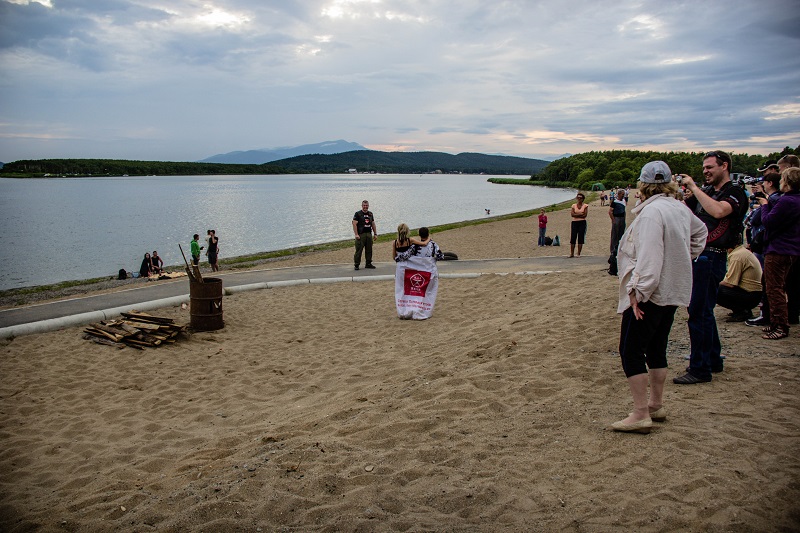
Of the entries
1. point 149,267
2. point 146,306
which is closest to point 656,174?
point 146,306

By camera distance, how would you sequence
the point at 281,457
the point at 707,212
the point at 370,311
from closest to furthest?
the point at 281,457, the point at 707,212, the point at 370,311

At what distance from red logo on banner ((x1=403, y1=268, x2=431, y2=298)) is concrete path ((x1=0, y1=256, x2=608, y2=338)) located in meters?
3.84

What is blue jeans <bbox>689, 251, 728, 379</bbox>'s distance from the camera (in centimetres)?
483

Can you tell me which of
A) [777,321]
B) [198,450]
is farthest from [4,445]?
[777,321]

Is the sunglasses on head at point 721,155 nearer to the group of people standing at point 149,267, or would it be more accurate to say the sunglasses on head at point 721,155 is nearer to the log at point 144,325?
the log at point 144,325

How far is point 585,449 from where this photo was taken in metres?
3.95

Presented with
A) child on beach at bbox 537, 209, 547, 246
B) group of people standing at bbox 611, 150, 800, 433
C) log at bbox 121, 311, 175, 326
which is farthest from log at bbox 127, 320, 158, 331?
child on beach at bbox 537, 209, 547, 246

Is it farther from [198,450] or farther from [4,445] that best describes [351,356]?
[4,445]

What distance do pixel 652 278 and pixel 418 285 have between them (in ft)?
20.1

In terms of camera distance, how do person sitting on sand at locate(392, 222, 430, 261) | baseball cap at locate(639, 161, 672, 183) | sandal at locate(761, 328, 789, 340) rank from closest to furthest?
baseball cap at locate(639, 161, 672, 183)
sandal at locate(761, 328, 789, 340)
person sitting on sand at locate(392, 222, 430, 261)

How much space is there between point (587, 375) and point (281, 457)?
328cm

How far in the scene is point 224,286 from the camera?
43.3 ft

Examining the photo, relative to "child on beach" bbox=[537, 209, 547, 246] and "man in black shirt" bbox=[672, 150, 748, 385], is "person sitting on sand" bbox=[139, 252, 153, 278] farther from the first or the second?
"man in black shirt" bbox=[672, 150, 748, 385]

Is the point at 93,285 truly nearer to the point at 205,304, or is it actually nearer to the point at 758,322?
the point at 205,304
